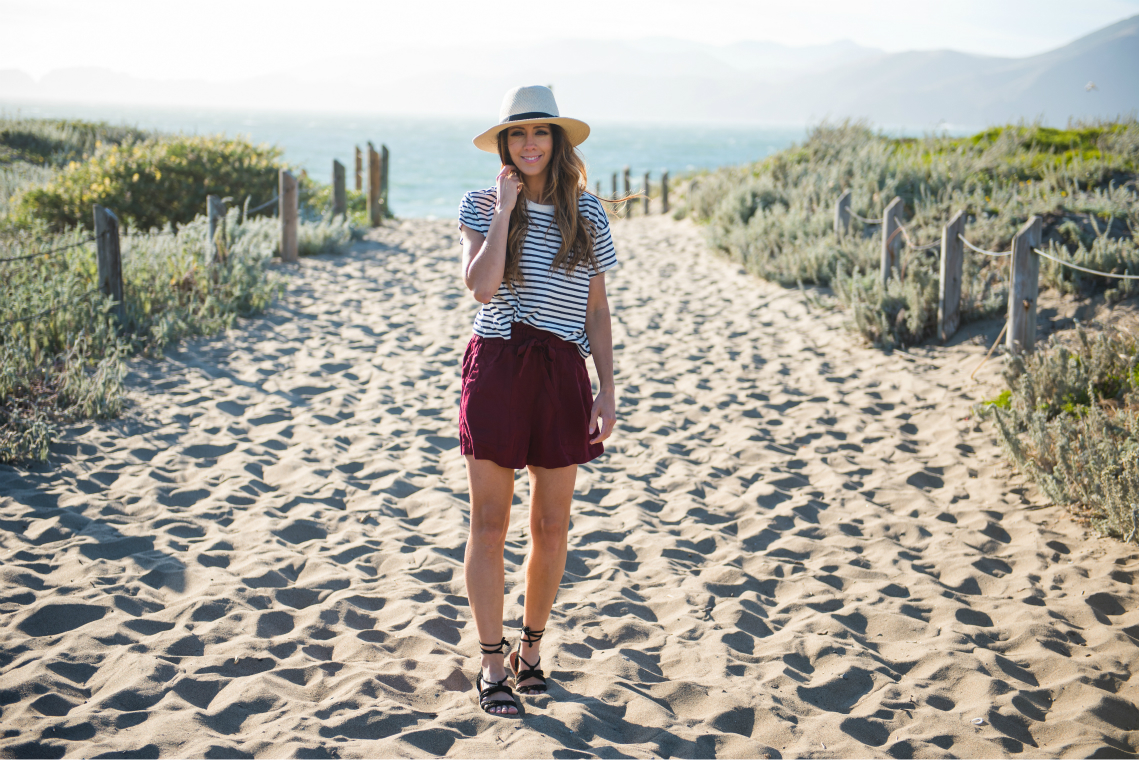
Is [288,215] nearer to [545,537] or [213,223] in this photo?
[213,223]

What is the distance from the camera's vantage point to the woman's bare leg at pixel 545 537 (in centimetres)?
244

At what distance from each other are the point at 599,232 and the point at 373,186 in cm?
1269

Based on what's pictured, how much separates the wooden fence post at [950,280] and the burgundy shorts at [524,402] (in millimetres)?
5560

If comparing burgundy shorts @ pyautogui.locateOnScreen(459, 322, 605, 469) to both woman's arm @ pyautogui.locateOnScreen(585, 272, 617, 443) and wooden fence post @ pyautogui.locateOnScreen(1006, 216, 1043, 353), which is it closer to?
woman's arm @ pyautogui.locateOnScreen(585, 272, 617, 443)

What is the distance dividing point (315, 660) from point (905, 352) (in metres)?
5.83

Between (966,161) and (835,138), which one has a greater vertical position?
(835,138)

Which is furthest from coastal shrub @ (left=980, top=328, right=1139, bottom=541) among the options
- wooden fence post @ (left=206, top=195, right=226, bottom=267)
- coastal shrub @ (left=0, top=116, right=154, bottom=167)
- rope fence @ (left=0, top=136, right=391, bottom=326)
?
coastal shrub @ (left=0, top=116, right=154, bottom=167)

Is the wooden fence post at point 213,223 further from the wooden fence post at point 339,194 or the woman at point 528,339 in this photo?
the woman at point 528,339

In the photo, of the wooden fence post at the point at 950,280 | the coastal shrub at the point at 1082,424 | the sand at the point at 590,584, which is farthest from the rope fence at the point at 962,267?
the sand at the point at 590,584

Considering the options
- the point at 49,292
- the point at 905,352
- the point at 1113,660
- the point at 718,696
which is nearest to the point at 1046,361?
the point at 905,352

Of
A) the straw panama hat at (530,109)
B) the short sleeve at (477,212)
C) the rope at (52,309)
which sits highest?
the straw panama hat at (530,109)

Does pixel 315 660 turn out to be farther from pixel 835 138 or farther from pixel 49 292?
pixel 835 138

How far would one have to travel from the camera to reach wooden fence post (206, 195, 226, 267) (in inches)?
324

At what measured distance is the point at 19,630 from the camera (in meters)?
2.78
